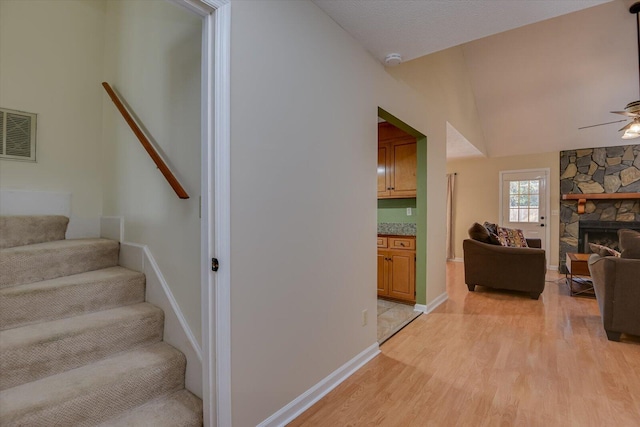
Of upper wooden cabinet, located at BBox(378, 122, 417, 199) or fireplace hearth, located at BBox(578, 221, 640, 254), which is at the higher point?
upper wooden cabinet, located at BBox(378, 122, 417, 199)

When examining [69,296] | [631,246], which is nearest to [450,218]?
[631,246]

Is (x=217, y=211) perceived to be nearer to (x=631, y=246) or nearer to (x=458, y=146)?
(x=631, y=246)

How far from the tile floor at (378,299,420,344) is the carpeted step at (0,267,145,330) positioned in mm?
2049

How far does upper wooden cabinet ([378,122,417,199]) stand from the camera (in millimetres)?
3896

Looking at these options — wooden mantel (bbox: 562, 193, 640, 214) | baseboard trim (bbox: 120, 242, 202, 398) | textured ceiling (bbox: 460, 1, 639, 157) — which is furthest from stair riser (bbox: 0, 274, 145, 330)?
wooden mantel (bbox: 562, 193, 640, 214)

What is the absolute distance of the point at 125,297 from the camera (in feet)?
6.57

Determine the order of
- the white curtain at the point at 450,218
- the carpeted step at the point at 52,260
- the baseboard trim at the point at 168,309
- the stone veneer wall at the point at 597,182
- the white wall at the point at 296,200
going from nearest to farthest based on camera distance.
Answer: the white wall at the point at 296,200, the baseboard trim at the point at 168,309, the carpeted step at the point at 52,260, the stone veneer wall at the point at 597,182, the white curtain at the point at 450,218

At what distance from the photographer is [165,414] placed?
4.86ft

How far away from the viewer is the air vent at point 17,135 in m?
2.35

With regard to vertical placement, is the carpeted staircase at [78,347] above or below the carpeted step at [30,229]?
below

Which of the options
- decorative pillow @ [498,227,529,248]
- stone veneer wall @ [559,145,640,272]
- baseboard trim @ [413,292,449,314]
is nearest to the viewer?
baseboard trim @ [413,292,449,314]

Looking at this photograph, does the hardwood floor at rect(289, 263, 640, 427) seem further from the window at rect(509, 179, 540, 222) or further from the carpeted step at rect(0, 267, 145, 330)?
the window at rect(509, 179, 540, 222)

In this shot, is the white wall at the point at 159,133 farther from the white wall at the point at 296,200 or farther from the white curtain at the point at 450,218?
the white curtain at the point at 450,218

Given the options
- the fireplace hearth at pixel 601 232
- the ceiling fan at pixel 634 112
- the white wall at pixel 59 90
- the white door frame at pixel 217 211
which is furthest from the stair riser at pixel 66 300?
the fireplace hearth at pixel 601 232
